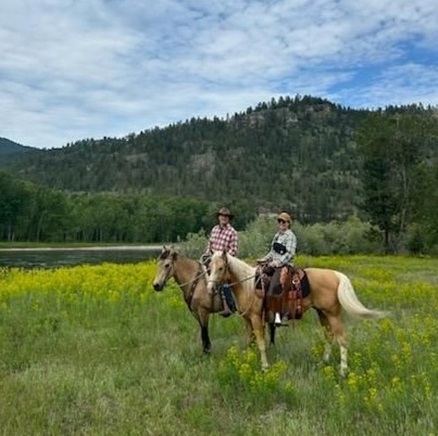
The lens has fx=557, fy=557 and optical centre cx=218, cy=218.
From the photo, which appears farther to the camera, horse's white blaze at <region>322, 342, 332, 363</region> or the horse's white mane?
the horse's white mane

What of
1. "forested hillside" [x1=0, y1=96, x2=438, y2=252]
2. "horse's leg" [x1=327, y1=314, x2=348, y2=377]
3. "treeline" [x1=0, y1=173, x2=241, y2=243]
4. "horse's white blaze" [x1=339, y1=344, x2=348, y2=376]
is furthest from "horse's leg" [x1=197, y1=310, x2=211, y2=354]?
"treeline" [x1=0, y1=173, x2=241, y2=243]

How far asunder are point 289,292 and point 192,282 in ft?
6.55

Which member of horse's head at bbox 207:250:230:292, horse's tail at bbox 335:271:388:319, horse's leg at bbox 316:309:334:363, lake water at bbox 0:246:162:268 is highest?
horse's head at bbox 207:250:230:292

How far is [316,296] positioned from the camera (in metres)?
9.03

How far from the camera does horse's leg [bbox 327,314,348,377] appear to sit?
26.8 ft

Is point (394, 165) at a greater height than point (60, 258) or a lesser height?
greater

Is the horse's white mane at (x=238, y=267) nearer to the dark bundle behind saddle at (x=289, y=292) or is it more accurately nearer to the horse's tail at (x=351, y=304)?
the dark bundle behind saddle at (x=289, y=292)

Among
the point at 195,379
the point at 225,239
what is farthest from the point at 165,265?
the point at 195,379

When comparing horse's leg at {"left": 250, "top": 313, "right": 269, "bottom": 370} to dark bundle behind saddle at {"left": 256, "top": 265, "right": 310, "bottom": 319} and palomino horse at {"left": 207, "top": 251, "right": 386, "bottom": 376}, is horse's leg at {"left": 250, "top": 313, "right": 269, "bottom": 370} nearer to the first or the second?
palomino horse at {"left": 207, "top": 251, "right": 386, "bottom": 376}

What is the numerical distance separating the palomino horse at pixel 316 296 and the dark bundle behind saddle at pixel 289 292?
0.33 ft

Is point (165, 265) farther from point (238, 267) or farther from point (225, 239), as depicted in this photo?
point (238, 267)

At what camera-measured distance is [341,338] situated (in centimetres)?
858

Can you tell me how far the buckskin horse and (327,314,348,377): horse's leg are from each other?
2092mm

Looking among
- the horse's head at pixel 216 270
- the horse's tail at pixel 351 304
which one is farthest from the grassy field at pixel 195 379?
the horse's head at pixel 216 270
